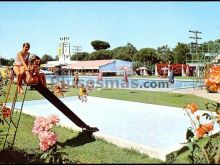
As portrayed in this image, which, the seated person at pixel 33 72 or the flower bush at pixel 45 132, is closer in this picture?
the flower bush at pixel 45 132

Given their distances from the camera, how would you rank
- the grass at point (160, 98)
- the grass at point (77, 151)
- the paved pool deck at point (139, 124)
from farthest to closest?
the grass at point (160, 98) < the paved pool deck at point (139, 124) < the grass at point (77, 151)

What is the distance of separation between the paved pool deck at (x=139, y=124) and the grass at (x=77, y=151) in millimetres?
292

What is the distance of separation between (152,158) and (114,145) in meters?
1.46

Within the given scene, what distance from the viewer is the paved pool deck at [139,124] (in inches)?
323

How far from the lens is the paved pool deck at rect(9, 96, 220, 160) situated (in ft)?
26.9

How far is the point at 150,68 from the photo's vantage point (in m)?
66.4

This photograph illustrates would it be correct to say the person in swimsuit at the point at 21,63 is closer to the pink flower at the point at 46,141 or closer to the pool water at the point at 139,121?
the pink flower at the point at 46,141

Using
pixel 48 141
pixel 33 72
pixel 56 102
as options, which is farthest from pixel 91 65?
pixel 48 141

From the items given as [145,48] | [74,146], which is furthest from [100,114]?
[145,48]

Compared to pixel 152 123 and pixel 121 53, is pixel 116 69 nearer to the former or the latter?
pixel 121 53

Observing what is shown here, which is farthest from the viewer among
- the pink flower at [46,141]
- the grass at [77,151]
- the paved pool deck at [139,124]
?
the paved pool deck at [139,124]

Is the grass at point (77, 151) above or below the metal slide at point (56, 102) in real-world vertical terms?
below

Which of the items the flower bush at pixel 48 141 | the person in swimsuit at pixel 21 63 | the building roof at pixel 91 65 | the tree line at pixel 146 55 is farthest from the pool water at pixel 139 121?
the building roof at pixel 91 65

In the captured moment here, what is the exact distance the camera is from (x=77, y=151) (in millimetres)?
7723
